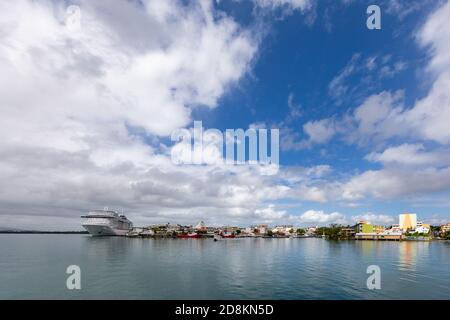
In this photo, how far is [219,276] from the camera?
51.0 meters

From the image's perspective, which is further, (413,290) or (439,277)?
(439,277)

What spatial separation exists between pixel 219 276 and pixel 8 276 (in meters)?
37.2
